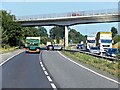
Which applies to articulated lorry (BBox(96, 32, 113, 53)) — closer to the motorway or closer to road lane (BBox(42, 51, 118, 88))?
the motorway

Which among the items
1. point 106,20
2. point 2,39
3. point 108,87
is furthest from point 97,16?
point 108,87

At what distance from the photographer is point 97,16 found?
84188 mm

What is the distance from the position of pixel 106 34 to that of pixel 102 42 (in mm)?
1947

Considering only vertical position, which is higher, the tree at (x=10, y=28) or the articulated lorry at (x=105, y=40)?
the tree at (x=10, y=28)

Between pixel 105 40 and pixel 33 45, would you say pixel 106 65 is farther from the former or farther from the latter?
pixel 33 45

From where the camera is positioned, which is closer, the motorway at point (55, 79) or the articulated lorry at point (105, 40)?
the motorway at point (55, 79)

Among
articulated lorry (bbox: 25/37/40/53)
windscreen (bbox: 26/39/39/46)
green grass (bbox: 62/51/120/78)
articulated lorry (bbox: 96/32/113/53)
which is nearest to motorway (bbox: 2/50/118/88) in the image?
green grass (bbox: 62/51/120/78)

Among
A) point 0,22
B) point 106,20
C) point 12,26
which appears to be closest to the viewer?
point 106,20

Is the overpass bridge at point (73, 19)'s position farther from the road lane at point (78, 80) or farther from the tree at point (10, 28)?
the road lane at point (78, 80)

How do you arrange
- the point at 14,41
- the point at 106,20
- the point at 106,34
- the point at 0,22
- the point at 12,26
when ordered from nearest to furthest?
the point at 106,34 < the point at 106,20 < the point at 0,22 < the point at 12,26 < the point at 14,41

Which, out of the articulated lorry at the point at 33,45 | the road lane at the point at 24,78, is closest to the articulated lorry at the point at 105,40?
the articulated lorry at the point at 33,45

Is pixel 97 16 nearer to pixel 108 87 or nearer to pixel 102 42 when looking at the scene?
pixel 102 42

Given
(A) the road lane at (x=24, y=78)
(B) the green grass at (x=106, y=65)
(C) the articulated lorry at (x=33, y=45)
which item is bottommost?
(B) the green grass at (x=106, y=65)

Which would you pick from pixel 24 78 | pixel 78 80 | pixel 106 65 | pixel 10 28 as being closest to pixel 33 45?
pixel 10 28
